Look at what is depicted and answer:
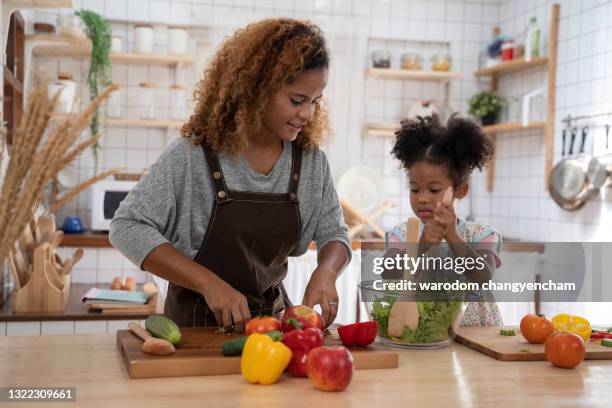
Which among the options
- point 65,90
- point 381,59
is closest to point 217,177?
point 65,90

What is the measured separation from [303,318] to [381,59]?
10.1ft

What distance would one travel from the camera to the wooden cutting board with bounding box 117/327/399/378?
3.77 feet

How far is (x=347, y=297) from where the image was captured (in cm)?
341

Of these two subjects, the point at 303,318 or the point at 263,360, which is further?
the point at 303,318

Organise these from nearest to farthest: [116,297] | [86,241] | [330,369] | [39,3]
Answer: [330,369] → [39,3] → [116,297] → [86,241]

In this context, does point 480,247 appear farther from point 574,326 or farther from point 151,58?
point 151,58

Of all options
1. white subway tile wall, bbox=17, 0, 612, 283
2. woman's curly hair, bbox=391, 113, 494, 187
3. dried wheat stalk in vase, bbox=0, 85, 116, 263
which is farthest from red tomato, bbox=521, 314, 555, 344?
white subway tile wall, bbox=17, 0, 612, 283

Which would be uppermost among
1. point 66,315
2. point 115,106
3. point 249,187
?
point 115,106

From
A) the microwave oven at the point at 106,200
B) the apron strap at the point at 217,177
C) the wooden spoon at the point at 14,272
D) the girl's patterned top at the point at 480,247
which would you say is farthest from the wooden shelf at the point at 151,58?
the apron strap at the point at 217,177

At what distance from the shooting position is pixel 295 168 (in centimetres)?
168

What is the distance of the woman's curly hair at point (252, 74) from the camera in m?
1.53

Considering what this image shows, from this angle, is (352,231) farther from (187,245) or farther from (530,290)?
(187,245)

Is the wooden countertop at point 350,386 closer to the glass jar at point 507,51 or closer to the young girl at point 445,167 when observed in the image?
the young girl at point 445,167

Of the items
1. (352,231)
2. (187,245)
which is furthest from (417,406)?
(352,231)
